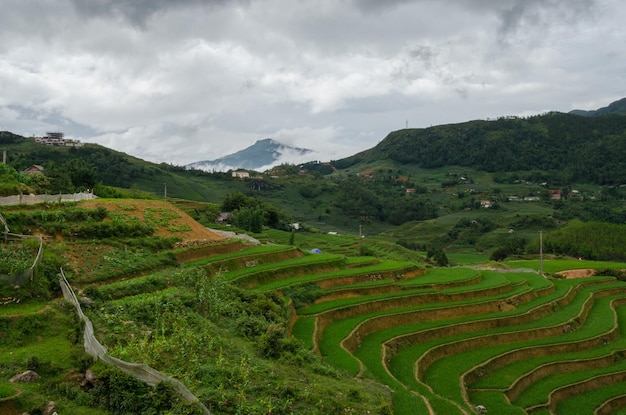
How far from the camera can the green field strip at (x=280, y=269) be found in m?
26.5

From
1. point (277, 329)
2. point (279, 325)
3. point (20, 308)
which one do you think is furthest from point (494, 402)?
point (20, 308)

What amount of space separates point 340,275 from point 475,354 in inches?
391

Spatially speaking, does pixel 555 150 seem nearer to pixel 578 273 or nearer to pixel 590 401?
pixel 578 273

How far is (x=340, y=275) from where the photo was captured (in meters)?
30.8

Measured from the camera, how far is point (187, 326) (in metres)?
15.3

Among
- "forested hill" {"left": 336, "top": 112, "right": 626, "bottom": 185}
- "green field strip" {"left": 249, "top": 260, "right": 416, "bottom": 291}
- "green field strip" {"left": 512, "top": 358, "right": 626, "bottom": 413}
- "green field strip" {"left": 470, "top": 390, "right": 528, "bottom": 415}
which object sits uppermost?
"forested hill" {"left": 336, "top": 112, "right": 626, "bottom": 185}

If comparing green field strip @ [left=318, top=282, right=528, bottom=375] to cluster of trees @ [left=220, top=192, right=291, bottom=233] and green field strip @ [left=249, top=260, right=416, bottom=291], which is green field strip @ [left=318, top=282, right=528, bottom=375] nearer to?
green field strip @ [left=249, top=260, right=416, bottom=291]

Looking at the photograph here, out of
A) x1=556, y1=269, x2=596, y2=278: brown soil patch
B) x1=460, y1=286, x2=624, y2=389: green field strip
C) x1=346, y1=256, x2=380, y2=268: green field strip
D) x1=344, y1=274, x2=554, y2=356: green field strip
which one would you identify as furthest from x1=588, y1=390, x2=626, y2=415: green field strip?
x1=556, y1=269, x2=596, y2=278: brown soil patch

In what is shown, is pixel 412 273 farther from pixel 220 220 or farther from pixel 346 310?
pixel 220 220

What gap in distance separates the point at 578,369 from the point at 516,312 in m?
5.70

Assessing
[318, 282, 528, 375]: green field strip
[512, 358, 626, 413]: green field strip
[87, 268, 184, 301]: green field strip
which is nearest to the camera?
[87, 268, 184, 301]: green field strip

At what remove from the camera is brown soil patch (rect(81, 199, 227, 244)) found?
27.4 meters

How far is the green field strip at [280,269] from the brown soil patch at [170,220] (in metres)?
3.70

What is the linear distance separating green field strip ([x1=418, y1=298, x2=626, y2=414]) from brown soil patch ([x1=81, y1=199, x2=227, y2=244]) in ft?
50.2
